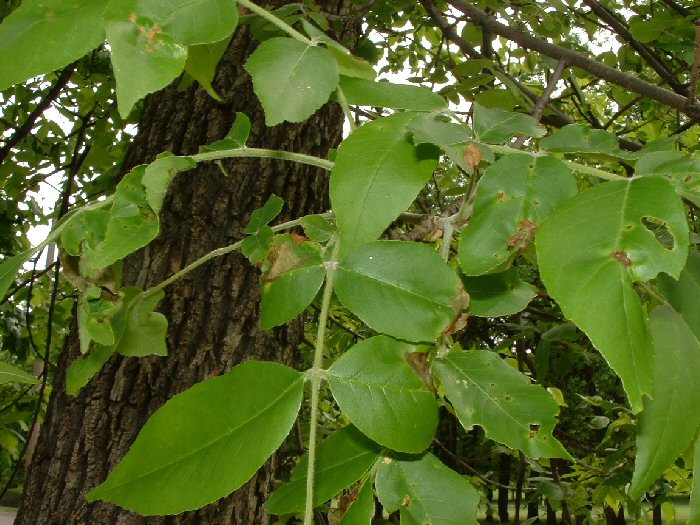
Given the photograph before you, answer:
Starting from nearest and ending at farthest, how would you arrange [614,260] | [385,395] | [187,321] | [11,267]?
[614,260]
[385,395]
[11,267]
[187,321]

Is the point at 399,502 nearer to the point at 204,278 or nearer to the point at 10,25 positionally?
the point at 10,25

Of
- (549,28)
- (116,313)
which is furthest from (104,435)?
(549,28)

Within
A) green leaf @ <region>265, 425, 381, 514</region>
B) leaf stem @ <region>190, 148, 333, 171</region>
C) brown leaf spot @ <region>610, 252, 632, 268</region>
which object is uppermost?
leaf stem @ <region>190, 148, 333, 171</region>

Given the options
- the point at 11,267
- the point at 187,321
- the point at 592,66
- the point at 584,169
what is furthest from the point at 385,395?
the point at 592,66

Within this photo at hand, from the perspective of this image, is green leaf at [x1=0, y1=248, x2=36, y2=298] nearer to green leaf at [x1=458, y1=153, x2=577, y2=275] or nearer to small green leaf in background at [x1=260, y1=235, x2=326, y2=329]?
small green leaf in background at [x1=260, y1=235, x2=326, y2=329]

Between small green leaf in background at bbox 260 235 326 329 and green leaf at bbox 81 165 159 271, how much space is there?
0.46 feet

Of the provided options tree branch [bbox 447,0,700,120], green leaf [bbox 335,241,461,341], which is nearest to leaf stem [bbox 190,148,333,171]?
green leaf [bbox 335,241,461,341]

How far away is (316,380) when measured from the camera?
24.4 inches

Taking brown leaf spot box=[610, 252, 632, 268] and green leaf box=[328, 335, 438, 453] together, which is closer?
brown leaf spot box=[610, 252, 632, 268]

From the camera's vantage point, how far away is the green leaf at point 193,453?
54 cm

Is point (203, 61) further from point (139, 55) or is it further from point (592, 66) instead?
point (592, 66)

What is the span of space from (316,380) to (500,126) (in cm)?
32

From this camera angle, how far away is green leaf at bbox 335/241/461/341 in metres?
0.63

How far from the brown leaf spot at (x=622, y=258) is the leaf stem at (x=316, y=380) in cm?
25
